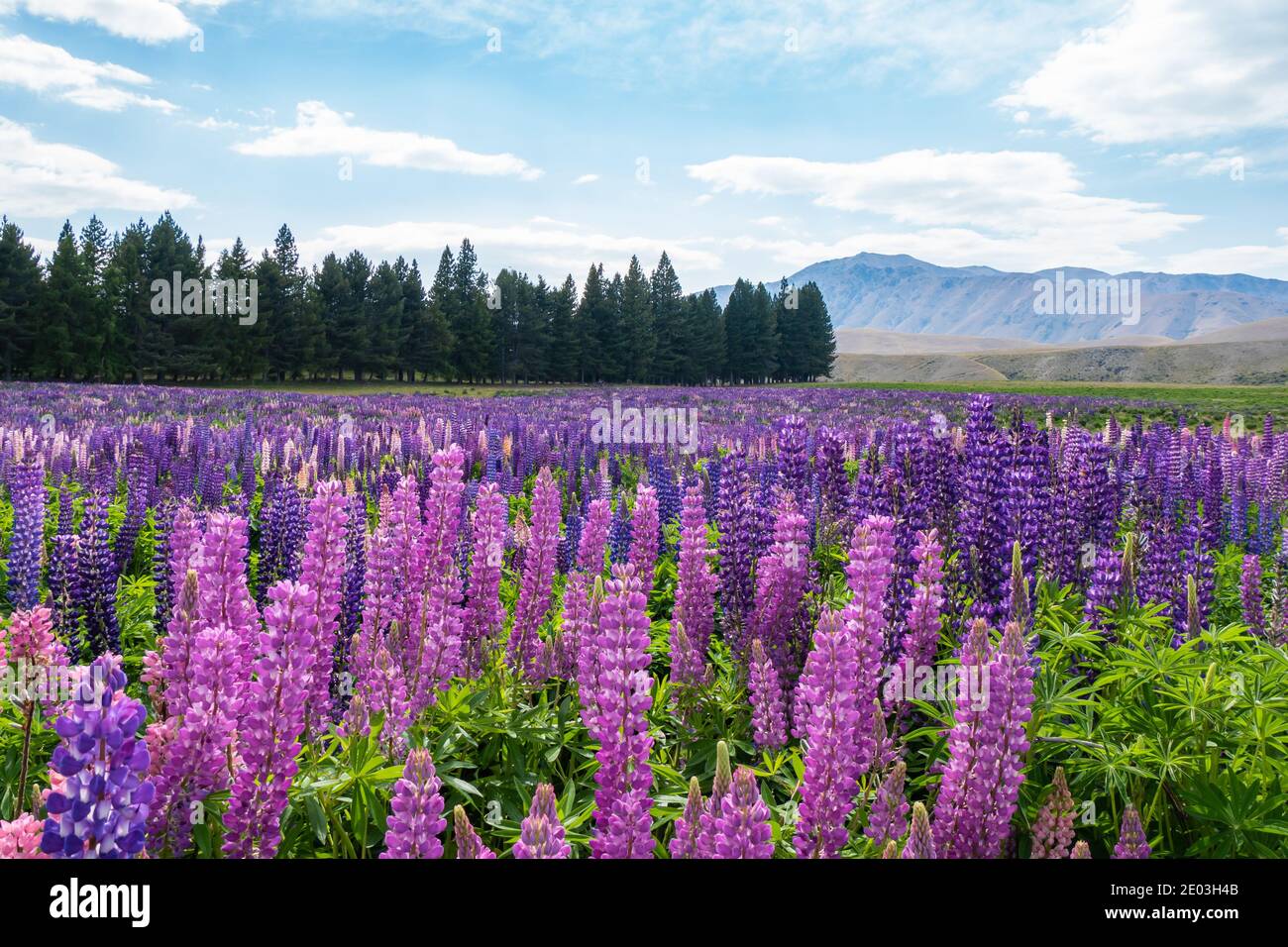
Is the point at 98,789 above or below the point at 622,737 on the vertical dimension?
above

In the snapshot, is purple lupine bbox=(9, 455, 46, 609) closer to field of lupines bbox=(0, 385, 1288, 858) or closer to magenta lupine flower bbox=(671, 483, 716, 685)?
field of lupines bbox=(0, 385, 1288, 858)

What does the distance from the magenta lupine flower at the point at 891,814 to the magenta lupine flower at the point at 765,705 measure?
870 mm

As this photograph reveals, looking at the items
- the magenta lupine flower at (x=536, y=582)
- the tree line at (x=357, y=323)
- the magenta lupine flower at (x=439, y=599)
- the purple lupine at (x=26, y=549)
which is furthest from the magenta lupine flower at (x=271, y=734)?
the tree line at (x=357, y=323)

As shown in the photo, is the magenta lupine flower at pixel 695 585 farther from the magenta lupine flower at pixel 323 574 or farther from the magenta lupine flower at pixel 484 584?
the magenta lupine flower at pixel 323 574

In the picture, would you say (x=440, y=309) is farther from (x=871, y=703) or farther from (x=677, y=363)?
(x=871, y=703)

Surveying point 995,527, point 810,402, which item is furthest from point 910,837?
point 810,402

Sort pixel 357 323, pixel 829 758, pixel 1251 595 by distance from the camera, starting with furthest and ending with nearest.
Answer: pixel 357 323
pixel 1251 595
pixel 829 758

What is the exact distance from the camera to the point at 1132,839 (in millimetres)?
2465

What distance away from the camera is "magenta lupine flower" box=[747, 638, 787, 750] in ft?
11.8

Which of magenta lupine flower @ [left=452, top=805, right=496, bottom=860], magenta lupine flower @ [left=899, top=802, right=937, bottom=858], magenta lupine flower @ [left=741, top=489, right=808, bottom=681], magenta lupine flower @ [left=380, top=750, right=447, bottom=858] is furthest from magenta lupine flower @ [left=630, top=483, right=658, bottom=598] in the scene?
magenta lupine flower @ [left=452, top=805, right=496, bottom=860]

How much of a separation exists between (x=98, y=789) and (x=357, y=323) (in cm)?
7977

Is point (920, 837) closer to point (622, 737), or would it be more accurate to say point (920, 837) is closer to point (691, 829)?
point (691, 829)

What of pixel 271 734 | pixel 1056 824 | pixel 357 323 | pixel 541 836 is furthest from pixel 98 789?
pixel 357 323

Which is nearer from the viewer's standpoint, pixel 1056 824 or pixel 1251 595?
pixel 1056 824
